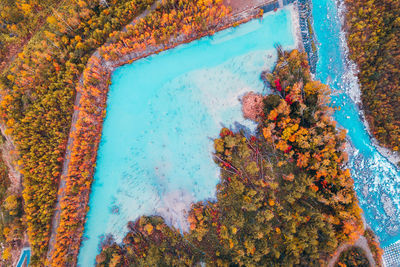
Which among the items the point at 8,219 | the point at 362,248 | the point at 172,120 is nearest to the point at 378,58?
the point at 362,248

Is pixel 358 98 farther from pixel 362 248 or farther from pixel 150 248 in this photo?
pixel 150 248

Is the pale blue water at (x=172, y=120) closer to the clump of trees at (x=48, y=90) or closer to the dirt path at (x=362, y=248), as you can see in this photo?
the clump of trees at (x=48, y=90)

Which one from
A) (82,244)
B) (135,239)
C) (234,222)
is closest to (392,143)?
Result: (234,222)

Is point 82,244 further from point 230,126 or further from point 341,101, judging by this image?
point 341,101

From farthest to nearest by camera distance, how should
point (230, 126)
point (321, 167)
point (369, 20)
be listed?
1. point (230, 126)
2. point (369, 20)
3. point (321, 167)

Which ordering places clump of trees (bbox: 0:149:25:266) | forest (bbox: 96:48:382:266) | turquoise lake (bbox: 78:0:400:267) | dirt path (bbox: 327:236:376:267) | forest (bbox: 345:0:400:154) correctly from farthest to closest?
turquoise lake (bbox: 78:0:400:267) → forest (bbox: 345:0:400:154) → dirt path (bbox: 327:236:376:267) → clump of trees (bbox: 0:149:25:266) → forest (bbox: 96:48:382:266)

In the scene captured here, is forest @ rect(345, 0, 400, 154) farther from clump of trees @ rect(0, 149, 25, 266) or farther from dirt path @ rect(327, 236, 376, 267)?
clump of trees @ rect(0, 149, 25, 266)

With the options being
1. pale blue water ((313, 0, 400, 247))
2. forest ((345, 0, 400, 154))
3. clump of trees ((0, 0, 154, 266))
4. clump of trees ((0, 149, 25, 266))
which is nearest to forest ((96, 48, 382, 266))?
pale blue water ((313, 0, 400, 247))

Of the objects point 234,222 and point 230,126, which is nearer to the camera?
point 234,222
